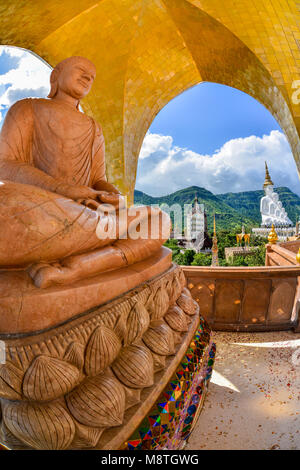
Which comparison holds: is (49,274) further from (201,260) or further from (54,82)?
(201,260)

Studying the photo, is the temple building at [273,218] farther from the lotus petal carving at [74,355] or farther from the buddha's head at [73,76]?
the lotus petal carving at [74,355]

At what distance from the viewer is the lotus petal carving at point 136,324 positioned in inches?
51.7

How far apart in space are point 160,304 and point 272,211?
40.9ft

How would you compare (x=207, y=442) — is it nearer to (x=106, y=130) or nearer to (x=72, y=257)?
(x=72, y=257)

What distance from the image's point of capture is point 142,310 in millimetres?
1394

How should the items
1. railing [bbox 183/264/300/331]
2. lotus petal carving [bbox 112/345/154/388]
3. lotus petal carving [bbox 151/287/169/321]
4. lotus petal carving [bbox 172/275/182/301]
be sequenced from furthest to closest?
railing [bbox 183/264/300/331]
lotus petal carving [bbox 172/275/182/301]
lotus petal carving [bbox 151/287/169/321]
lotus petal carving [bbox 112/345/154/388]

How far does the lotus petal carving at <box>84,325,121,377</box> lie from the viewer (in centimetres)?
111

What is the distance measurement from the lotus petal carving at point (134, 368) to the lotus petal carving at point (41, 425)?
27 centimetres

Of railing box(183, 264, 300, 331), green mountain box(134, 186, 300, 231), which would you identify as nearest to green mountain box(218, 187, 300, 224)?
green mountain box(134, 186, 300, 231)

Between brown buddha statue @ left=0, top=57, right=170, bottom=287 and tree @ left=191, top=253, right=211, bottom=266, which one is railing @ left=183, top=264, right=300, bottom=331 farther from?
tree @ left=191, top=253, right=211, bottom=266

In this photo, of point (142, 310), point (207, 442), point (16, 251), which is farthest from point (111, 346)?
point (207, 442)

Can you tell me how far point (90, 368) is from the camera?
43.5 inches

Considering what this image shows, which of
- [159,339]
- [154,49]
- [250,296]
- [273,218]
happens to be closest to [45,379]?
[159,339]

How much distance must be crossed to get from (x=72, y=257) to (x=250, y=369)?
5.25ft
